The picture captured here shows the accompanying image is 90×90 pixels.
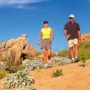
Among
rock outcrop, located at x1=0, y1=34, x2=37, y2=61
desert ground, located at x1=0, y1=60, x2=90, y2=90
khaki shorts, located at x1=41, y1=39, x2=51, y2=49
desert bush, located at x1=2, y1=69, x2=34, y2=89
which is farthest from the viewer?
rock outcrop, located at x1=0, y1=34, x2=37, y2=61

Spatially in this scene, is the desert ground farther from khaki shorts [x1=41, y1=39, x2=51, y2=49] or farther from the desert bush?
khaki shorts [x1=41, y1=39, x2=51, y2=49]

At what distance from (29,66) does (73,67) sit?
10.8 ft

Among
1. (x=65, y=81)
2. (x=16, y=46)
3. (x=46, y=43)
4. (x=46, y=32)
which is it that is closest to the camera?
(x=65, y=81)

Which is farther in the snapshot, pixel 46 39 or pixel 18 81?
pixel 46 39

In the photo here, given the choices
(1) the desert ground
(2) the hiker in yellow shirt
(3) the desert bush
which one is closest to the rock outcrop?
(2) the hiker in yellow shirt

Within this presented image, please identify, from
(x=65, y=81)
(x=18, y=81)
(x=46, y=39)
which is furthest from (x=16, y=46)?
(x=65, y=81)

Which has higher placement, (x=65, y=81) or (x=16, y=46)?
(x=16, y=46)

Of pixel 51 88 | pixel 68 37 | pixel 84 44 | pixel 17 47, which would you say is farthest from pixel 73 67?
pixel 84 44

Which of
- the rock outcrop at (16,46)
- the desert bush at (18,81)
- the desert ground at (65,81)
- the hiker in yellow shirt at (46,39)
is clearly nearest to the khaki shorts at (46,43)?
the hiker in yellow shirt at (46,39)

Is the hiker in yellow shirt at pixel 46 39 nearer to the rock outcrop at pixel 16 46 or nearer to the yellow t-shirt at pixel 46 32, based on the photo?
the yellow t-shirt at pixel 46 32

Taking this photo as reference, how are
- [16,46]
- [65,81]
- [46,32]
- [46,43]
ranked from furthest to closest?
[16,46], [46,43], [46,32], [65,81]

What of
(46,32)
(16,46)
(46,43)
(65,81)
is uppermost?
(16,46)

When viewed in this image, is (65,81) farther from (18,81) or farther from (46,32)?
(46,32)

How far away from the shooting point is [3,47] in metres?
34.5
